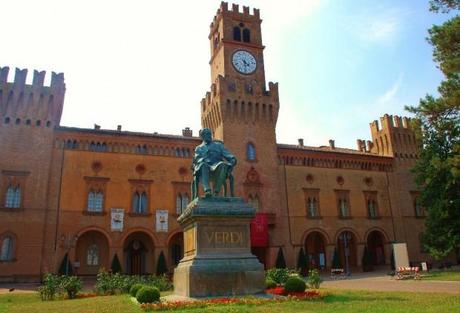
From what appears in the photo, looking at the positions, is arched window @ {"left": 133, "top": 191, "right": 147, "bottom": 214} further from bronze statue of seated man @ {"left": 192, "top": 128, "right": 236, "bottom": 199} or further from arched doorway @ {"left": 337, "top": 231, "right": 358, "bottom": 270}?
bronze statue of seated man @ {"left": 192, "top": 128, "right": 236, "bottom": 199}

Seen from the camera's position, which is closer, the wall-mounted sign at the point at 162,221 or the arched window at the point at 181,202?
the wall-mounted sign at the point at 162,221

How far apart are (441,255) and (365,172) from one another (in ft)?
48.9

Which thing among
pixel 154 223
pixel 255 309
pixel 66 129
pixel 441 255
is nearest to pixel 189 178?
pixel 154 223

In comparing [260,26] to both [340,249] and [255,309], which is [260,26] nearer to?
[340,249]

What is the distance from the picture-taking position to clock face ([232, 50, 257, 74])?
4750 cm

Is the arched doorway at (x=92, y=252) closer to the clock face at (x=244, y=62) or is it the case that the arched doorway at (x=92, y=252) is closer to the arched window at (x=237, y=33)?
the clock face at (x=244, y=62)

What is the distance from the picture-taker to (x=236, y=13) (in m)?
50.2

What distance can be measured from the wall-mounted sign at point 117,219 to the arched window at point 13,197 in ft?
Answer: 25.3

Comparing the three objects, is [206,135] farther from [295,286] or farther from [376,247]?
[376,247]

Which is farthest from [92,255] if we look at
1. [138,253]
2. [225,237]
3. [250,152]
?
[225,237]

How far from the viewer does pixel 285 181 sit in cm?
4519

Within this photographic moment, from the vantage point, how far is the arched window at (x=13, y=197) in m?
35.2

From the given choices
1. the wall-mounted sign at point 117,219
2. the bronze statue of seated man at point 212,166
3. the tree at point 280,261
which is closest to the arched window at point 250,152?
the tree at point 280,261

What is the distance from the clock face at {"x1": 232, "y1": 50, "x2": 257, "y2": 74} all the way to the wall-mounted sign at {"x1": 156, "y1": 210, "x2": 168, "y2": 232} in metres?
18.4
